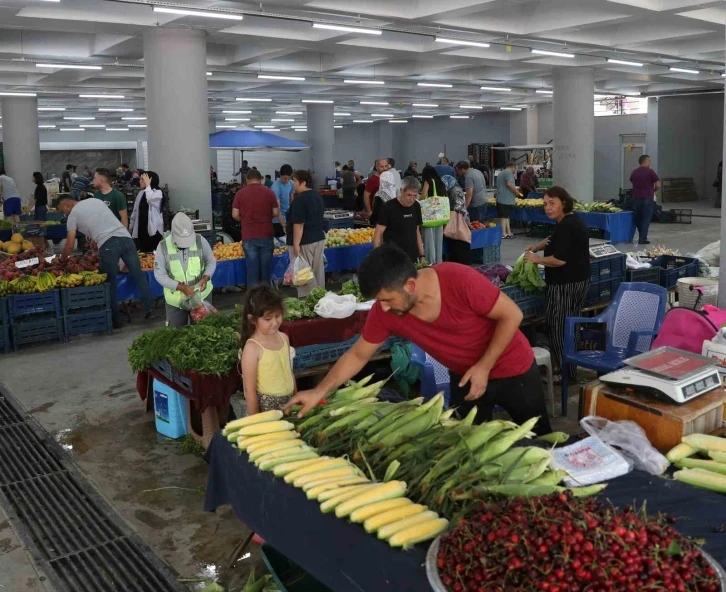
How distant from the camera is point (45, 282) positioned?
8.41m

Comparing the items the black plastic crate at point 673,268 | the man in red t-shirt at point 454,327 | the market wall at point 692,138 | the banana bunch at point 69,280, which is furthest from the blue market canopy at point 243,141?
the market wall at point 692,138

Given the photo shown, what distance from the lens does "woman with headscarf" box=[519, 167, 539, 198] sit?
20.1 metres

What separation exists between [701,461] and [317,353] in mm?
3104

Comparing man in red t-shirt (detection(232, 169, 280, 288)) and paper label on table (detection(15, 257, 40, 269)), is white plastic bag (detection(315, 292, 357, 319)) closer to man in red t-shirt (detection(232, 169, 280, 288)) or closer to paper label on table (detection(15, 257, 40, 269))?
man in red t-shirt (detection(232, 169, 280, 288))

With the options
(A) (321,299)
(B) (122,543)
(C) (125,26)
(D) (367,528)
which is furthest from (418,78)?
(D) (367,528)

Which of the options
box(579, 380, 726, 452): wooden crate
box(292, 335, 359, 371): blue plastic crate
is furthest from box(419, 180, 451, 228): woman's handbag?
box(579, 380, 726, 452): wooden crate

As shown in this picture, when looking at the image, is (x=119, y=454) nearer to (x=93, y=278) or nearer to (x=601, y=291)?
(x=93, y=278)

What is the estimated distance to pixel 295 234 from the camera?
30.2 feet

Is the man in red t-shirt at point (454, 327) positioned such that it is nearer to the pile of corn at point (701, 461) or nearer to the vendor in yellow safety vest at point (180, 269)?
the pile of corn at point (701, 461)

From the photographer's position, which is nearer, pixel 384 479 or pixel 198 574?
pixel 384 479

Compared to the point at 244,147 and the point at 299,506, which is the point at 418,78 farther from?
the point at 299,506

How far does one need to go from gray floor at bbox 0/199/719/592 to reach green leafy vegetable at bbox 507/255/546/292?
3.03ft

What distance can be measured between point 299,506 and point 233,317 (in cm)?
316

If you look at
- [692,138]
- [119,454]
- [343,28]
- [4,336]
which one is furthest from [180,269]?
[692,138]
